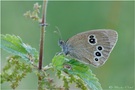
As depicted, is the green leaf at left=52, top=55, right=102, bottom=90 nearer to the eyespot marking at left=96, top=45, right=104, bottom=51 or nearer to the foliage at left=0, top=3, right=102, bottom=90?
the foliage at left=0, top=3, right=102, bottom=90

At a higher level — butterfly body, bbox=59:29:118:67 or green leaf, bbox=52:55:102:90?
butterfly body, bbox=59:29:118:67

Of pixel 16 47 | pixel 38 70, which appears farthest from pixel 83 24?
pixel 38 70

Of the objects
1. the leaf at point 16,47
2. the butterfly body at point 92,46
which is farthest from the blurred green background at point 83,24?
the leaf at point 16,47

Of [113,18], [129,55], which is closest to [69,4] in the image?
[113,18]

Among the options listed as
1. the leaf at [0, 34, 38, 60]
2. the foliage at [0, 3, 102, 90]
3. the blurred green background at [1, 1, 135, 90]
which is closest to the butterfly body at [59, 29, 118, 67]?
the foliage at [0, 3, 102, 90]

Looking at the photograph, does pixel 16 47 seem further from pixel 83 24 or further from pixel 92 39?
pixel 83 24

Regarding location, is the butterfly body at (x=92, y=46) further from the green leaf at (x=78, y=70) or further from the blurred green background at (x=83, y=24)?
the blurred green background at (x=83, y=24)
